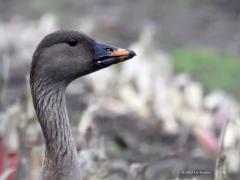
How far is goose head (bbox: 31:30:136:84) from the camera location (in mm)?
5738

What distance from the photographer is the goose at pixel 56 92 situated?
568 centimetres

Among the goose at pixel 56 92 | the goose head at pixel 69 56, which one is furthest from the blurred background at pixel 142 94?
the goose at pixel 56 92

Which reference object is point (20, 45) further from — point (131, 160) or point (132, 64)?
point (131, 160)

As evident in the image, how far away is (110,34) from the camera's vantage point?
15.9 metres

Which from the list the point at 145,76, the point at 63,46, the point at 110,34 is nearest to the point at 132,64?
the point at 145,76

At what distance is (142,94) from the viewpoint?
1070 cm

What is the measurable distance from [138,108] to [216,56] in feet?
13.1

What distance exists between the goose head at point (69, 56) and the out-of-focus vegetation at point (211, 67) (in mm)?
6669

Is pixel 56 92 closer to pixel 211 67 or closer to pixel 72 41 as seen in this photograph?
pixel 72 41

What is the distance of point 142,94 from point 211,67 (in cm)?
347

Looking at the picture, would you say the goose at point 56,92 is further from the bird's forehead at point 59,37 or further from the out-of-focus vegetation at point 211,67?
the out-of-focus vegetation at point 211,67

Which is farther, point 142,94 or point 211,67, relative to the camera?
point 211,67

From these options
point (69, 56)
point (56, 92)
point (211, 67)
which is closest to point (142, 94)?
point (211, 67)

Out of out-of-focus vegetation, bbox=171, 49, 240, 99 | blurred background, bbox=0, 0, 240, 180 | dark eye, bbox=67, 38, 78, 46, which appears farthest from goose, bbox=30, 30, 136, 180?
out-of-focus vegetation, bbox=171, 49, 240, 99
